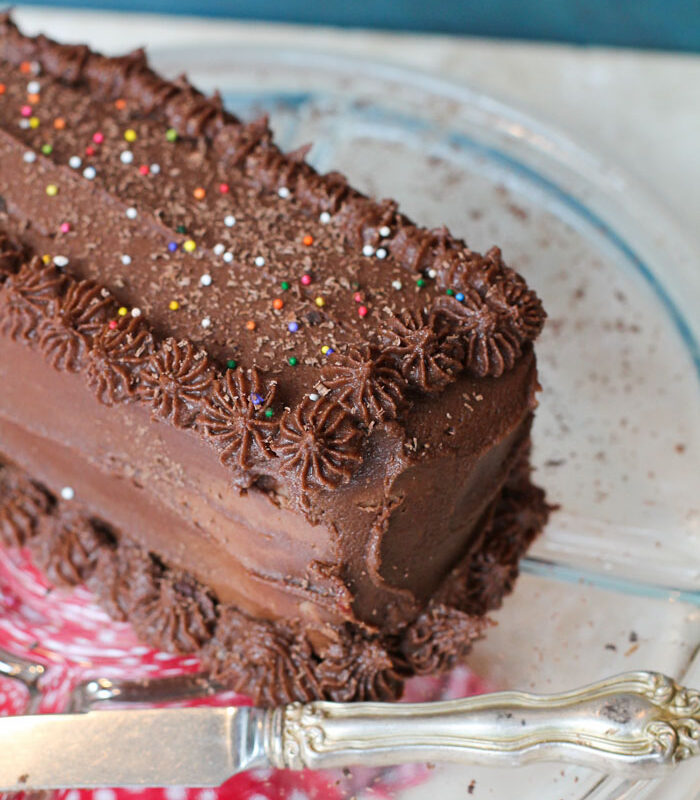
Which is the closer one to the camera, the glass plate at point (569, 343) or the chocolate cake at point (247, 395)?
the chocolate cake at point (247, 395)

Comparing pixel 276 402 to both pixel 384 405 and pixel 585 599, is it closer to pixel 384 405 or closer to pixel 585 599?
pixel 384 405

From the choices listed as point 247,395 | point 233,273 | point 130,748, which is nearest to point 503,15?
point 233,273

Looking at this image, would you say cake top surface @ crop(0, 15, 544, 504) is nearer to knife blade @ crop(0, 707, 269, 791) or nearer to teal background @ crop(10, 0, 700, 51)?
knife blade @ crop(0, 707, 269, 791)

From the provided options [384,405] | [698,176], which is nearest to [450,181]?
[698,176]

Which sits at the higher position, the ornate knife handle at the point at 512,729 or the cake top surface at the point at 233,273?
the cake top surface at the point at 233,273

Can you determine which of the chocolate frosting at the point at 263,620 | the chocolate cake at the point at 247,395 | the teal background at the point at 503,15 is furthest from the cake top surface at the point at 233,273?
the teal background at the point at 503,15

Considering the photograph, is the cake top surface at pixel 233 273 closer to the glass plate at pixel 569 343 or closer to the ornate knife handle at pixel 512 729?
the ornate knife handle at pixel 512 729
